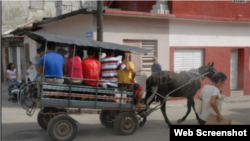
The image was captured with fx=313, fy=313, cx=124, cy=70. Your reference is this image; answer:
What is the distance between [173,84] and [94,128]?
2348 millimetres

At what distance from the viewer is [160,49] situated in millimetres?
12680

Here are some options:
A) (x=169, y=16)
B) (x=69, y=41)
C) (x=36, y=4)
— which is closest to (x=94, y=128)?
(x=69, y=41)

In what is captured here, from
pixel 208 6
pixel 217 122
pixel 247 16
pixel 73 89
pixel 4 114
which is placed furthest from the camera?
pixel 247 16

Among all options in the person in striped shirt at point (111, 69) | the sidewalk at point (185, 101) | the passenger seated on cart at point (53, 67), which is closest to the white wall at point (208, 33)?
the sidewalk at point (185, 101)

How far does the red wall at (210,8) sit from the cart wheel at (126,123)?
6828 mm

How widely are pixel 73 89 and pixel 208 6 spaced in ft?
30.0

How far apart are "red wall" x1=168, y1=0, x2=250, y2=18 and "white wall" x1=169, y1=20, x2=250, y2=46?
39 centimetres

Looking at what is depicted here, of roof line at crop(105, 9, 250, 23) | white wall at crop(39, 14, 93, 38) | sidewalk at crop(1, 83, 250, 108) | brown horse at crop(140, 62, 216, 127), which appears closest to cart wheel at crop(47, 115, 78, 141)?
brown horse at crop(140, 62, 216, 127)

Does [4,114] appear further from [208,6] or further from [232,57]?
[232,57]

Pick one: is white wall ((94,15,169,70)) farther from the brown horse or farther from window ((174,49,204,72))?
the brown horse

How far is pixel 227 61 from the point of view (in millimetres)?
14195

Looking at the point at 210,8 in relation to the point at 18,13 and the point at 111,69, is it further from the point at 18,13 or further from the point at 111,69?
the point at 18,13

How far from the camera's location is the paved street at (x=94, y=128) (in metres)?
7.01

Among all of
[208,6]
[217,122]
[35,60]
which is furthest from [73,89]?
[208,6]
